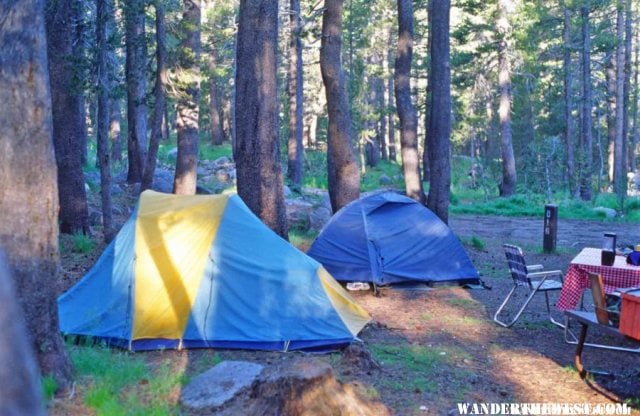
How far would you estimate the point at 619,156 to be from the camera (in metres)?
27.2

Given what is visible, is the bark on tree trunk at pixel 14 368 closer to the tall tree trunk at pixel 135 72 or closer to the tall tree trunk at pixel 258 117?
the tall tree trunk at pixel 258 117

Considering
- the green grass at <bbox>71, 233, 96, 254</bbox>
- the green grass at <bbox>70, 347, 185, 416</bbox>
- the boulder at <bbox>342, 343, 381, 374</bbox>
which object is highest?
the green grass at <bbox>71, 233, 96, 254</bbox>

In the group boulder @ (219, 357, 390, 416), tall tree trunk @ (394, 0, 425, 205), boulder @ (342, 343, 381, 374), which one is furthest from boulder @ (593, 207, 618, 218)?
boulder @ (219, 357, 390, 416)

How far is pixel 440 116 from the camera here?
47.8ft

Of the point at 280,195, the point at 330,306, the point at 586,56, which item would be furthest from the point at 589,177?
the point at 330,306

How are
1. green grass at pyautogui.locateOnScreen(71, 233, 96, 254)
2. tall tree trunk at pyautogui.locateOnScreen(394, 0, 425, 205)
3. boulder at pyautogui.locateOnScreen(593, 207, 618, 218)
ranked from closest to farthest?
green grass at pyautogui.locateOnScreen(71, 233, 96, 254), tall tree trunk at pyautogui.locateOnScreen(394, 0, 425, 205), boulder at pyautogui.locateOnScreen(593, 207, 618, 218)

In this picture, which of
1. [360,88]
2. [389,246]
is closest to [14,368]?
[389,246]

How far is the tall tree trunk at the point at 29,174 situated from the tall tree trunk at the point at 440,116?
1036 cm

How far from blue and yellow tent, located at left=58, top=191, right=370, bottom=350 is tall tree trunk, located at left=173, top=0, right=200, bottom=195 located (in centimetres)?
783

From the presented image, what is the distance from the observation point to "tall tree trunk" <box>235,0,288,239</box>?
10453 millimetres

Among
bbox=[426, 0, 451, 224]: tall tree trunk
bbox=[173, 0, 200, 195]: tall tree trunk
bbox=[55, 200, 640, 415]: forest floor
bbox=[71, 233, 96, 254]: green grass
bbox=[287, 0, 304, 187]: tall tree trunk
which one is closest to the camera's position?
bbox=[55, 200, 640, 415]: forest floor

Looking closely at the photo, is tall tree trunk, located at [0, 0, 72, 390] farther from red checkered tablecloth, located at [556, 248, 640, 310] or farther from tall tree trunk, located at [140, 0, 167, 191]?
tall tree trunk, located at [140, 0, 167, 191]

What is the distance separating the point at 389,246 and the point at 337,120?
3705mm

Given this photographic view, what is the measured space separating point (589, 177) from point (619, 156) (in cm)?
176
